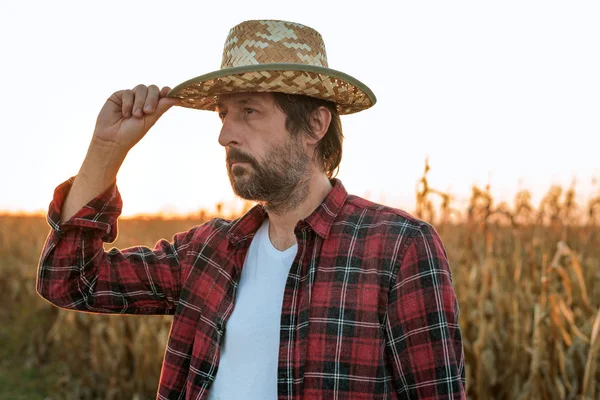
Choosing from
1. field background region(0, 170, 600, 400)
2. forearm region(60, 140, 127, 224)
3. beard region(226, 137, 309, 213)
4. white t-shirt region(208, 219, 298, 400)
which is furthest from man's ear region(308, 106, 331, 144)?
field background region(0, 170, 600, 400)

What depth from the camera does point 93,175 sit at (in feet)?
7.42

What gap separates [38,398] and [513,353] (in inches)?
159

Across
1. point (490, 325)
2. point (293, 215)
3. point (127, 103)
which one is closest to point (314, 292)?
point (293, 215)

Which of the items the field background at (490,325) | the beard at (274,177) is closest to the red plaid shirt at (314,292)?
the beard at (274,177)

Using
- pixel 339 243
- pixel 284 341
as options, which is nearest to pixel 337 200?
pixel 339 243

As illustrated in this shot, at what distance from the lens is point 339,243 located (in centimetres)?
205

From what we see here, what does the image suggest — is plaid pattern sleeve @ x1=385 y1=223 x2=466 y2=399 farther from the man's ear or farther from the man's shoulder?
the man's ear

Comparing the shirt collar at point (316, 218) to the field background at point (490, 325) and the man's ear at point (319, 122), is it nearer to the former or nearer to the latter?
the man's ear at point (319, 122)

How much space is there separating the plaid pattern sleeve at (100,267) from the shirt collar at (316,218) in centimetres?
25

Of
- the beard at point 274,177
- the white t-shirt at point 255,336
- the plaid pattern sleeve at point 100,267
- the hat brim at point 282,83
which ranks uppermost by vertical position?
the hat brim at point 282,83

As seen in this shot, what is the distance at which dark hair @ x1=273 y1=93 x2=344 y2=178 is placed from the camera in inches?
87.9

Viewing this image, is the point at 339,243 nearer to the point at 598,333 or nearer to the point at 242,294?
the point at 242,294

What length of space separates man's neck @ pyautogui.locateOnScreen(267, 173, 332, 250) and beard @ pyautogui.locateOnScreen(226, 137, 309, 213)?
0.06 ft

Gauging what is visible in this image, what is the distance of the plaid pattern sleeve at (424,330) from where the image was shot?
1.84m
